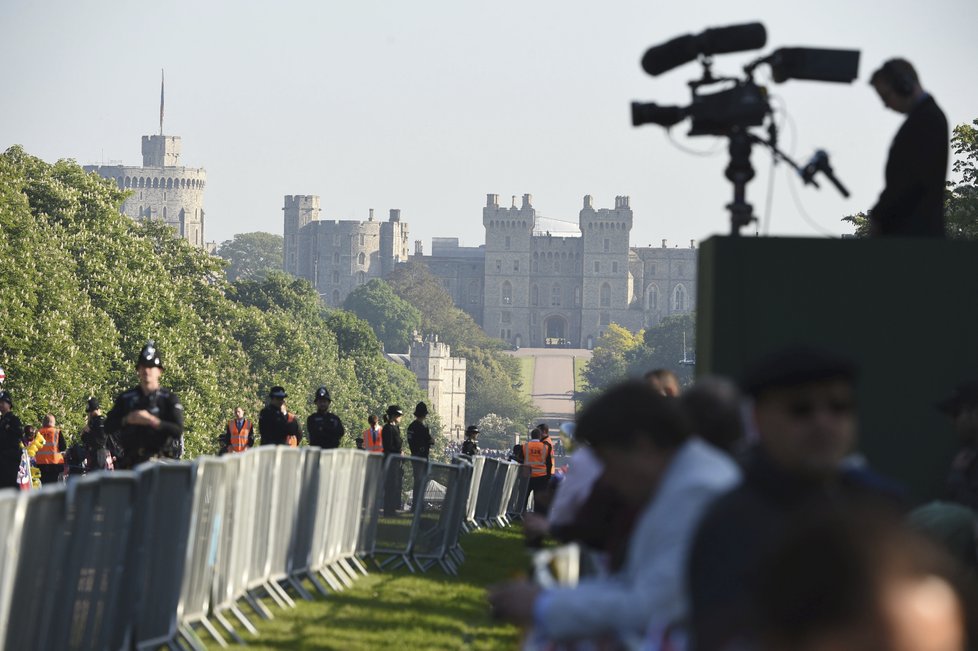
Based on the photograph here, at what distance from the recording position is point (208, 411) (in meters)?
56.7

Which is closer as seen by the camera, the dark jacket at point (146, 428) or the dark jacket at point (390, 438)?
Result: the dark jacket at point (146, 428)

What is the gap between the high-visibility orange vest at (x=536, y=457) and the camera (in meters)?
26.1

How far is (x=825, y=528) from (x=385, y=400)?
364 ft

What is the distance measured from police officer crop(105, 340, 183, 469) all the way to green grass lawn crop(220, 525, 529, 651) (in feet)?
3.58

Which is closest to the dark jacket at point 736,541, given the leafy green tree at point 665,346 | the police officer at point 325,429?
the police officer at point 325,429

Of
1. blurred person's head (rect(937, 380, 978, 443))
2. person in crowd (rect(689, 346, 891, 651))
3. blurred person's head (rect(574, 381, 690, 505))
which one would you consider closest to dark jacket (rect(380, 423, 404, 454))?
blurred person's head (rect(937, 380, 978, 443))

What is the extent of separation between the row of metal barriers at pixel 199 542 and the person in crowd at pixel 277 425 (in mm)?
2360

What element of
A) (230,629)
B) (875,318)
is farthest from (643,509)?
(230,629)

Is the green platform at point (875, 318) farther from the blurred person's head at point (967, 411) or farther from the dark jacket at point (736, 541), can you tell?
the dark jacket at point (736, 541)

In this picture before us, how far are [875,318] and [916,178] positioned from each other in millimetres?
603

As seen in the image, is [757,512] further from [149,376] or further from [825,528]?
[149,376]

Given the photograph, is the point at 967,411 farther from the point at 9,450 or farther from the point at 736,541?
the point at 9,450

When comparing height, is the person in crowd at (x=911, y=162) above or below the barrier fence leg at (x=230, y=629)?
above

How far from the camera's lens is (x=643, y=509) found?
416 centimetres
